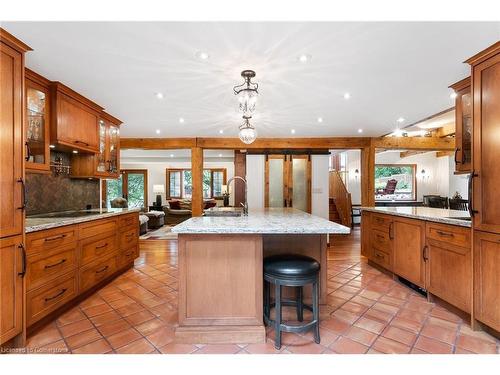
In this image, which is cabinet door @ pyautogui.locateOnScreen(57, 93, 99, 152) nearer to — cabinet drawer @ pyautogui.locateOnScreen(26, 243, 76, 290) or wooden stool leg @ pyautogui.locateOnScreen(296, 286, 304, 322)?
cabinet drawer @ pyautogui.locateOnScreen(26, 243, 76, 290)

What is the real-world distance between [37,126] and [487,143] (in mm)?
3971

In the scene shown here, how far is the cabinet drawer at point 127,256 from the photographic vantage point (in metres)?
3.41

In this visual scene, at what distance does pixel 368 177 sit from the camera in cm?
509

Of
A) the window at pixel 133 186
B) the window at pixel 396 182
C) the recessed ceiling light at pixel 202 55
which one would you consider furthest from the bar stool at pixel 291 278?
the window at pixel 133 186

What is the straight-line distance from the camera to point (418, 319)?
7.45 ft

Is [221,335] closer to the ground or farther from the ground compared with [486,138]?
closer to the ground

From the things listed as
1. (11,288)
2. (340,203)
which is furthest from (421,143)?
(11,288)

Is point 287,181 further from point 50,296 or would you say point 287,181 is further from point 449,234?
point 50,296

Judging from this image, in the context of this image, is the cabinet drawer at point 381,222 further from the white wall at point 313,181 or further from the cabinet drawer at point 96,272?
the cabinet drawer at point 96,272

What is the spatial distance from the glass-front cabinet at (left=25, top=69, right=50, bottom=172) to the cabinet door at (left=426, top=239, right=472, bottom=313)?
3925 millimetres

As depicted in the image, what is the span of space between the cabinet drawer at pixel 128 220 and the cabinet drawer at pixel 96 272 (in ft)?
1.50

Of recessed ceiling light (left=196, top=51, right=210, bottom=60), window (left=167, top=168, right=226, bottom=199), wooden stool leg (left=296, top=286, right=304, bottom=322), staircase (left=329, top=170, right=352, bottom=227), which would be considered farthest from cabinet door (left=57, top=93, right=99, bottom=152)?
window (left=167, top=168, right=226, bottom=199)

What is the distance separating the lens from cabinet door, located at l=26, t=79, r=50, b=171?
2406 millimetres
